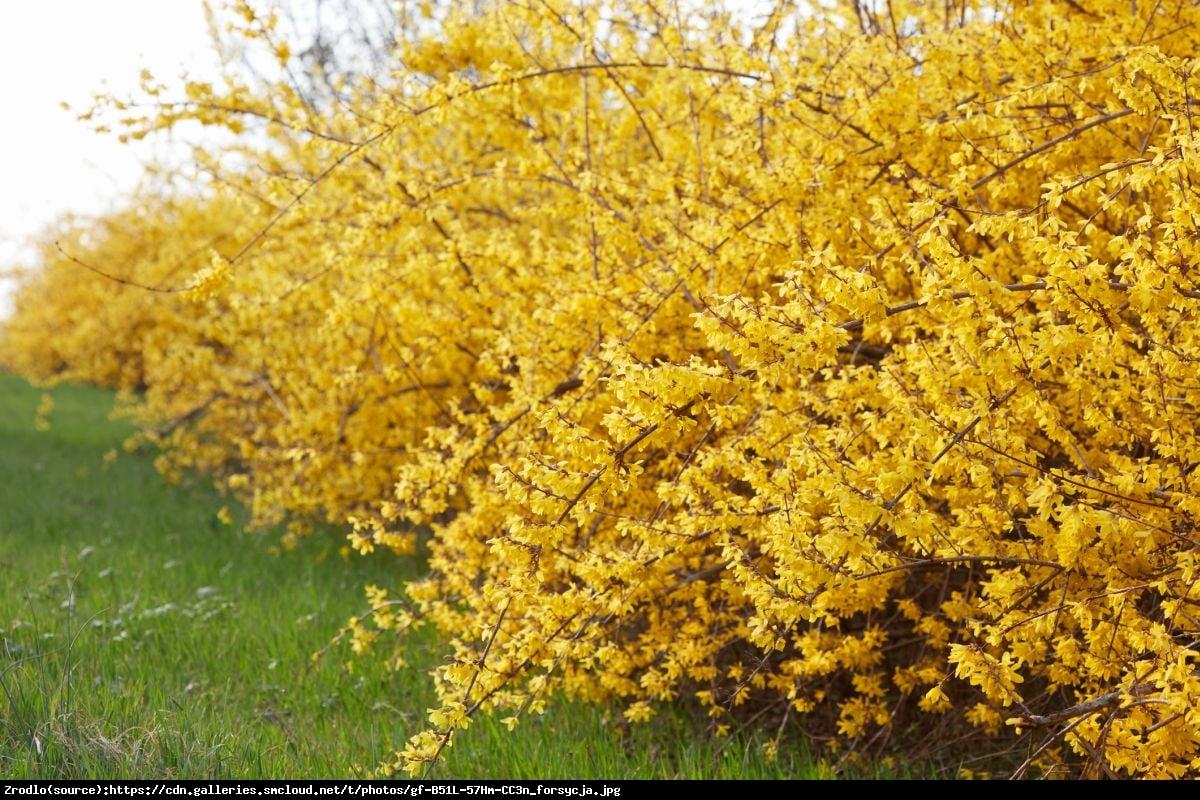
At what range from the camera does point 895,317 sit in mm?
3406

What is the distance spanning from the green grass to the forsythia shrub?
223mm

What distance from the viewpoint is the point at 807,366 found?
2387 mm

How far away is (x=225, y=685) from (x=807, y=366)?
9.14 ft

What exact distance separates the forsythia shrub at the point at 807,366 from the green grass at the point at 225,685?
0.22 metres

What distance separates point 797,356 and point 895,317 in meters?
1.18

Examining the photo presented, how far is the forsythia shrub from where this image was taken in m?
2.48

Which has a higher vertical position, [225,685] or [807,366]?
[807,366]

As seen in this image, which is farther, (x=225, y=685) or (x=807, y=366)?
(x=225, y=685)

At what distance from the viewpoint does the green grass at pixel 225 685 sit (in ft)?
10.3

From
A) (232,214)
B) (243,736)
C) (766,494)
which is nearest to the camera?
(766,494)

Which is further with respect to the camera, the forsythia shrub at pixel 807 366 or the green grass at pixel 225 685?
the green grass at pixel 225 685

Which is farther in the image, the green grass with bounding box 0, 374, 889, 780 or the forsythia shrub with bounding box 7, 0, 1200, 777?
the green grass with bounding box 0, 374, 889, 780

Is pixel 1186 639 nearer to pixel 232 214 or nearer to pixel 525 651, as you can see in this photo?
pixel 525 651

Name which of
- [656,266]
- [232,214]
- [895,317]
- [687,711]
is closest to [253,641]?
[687,711]
